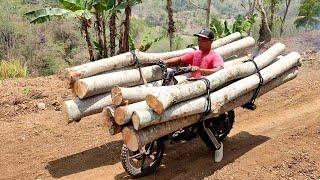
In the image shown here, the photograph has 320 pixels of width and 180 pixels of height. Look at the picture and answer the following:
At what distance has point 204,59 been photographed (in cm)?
742

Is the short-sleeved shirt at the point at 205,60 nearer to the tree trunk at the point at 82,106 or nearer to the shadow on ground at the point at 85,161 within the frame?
the tree trunk at the point at 82,106

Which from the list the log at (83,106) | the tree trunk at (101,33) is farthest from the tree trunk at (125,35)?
the log at (83,106)

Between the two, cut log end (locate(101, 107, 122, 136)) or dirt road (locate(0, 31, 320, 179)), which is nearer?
cut log end (locate(101, 107, 122, 136))

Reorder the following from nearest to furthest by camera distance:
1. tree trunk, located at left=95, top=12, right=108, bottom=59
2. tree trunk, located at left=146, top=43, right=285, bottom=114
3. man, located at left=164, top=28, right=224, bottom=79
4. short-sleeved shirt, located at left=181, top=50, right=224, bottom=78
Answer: tree trunk, located at left=146, top=43, right=285, bottom=114
man, located at left=164, top=28, right=224, bottom=79
short-sleeved shirt, located at left=181, top=50, right=224, bottom=78
tree trunk, located at left=95, top=12, right=108, bottom=59

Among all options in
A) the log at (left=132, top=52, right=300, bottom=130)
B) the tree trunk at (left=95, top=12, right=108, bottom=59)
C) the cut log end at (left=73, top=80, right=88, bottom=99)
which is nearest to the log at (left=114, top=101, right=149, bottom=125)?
the log at (left=132, top=52, right=300, bottom=130)

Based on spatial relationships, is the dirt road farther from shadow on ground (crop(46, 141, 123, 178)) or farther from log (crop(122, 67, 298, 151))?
log (crop(122, 67, 298, 151))

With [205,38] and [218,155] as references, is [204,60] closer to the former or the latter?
[205,38]

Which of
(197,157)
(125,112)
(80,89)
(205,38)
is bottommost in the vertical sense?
(197,157)

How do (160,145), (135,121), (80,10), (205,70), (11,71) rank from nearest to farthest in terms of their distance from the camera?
1. (135,121)
2. (160,145)
3. (205,70)
4. (80,10)
5. (11,71)

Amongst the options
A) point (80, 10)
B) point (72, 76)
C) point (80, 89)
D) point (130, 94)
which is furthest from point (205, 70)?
point (80, 10)

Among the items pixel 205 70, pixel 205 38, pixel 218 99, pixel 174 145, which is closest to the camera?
pixel 218 99

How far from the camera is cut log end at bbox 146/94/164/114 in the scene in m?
5.81

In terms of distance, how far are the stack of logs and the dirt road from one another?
979mm

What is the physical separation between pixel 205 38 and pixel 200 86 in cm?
107
